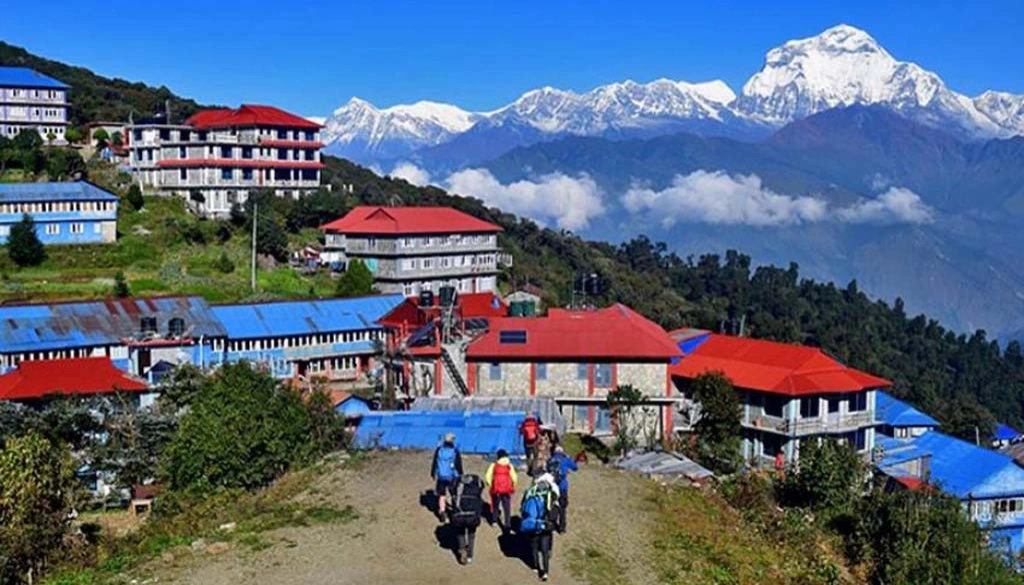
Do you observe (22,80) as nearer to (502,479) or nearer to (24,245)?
(24,245)

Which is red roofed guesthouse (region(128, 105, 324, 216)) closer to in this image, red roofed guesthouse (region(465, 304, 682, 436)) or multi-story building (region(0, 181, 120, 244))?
multi-story building (region(0, 181, 120, 244))

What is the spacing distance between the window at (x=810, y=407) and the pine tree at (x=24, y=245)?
36742 mm

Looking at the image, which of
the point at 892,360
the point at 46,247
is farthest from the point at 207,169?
the point at 892,360

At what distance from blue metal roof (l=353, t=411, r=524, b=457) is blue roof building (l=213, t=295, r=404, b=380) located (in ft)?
55.4

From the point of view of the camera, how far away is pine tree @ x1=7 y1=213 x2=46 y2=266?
49.8 m

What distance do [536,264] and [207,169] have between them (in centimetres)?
3607

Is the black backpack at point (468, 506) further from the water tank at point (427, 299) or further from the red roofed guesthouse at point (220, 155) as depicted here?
the red roofed guesthouse at point (220, 155)

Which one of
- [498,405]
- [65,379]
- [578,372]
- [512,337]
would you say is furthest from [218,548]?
[578,372]

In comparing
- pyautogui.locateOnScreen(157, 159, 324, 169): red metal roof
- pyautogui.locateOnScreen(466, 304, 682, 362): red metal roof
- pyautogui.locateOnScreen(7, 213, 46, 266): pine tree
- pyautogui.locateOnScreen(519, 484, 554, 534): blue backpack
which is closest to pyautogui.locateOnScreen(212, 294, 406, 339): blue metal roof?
pyautogui.locateOnScreen(466, 304, 682, 362): red metal roof

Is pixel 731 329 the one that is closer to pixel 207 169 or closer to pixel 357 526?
pixel 207 169

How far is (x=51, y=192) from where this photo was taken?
52812mm

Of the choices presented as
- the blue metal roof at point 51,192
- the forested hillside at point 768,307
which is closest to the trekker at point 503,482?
the blue metal roof at point 51,192

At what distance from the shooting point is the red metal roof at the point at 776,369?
40375 mm

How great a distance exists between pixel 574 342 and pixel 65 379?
16577 mm
